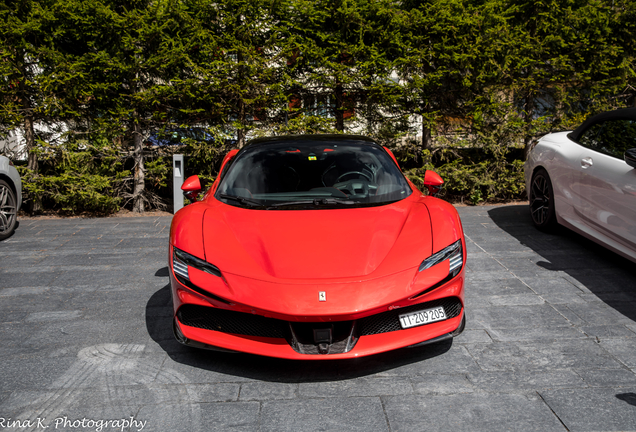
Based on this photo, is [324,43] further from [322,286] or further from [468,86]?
[322,286]

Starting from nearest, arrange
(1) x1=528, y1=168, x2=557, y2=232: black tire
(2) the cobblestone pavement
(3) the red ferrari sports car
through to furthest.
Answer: (2) the cobblestone pavement → (3) the red ferrari sports car → (1) x1=528, y1=168, x2=557, y2=232: black tire

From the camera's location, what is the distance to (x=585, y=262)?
5.14 m

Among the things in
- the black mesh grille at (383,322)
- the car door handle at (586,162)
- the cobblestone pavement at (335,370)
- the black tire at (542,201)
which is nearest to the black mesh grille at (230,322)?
the cobblestone pavement at (335,370)

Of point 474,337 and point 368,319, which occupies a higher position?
point 368,319

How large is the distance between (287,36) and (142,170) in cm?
321

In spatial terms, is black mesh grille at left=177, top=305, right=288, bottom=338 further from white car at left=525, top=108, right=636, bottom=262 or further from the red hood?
white car at left=525, top=108, right=636, bottom=262

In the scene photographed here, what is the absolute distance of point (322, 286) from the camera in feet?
9.34

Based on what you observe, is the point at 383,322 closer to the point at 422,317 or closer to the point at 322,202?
the point at 422,317

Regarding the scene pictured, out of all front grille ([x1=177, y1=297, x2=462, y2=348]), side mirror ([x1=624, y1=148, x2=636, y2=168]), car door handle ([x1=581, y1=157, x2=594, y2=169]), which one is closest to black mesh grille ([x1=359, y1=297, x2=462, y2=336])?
front grille ([x1=177, y1=297, x2=462, y2=348])

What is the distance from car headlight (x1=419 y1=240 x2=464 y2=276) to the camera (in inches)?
121

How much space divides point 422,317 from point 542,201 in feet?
12.8

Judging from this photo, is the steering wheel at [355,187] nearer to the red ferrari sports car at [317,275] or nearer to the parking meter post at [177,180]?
the red ferrari sports car at [317,275]

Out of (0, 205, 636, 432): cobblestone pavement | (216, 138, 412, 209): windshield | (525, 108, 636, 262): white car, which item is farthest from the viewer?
(525, 108, 636, 262): white car

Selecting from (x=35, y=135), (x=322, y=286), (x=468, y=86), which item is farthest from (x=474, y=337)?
(x=35, y=135)
